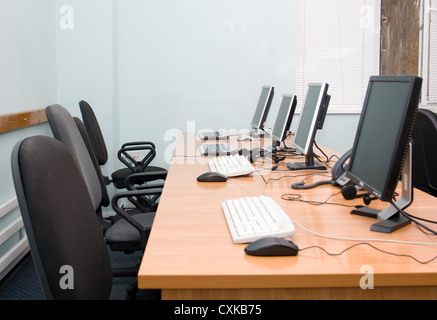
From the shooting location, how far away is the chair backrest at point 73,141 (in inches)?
72.4

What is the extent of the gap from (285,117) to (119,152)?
1628mm

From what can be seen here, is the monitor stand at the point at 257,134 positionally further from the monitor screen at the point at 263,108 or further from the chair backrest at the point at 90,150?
the chair backrest at the point at 90,150

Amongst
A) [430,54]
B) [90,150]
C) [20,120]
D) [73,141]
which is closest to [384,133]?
[73,141]

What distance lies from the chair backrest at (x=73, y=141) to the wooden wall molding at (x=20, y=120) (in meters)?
0.87

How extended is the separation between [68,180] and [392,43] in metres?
4.03

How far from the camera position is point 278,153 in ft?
10.1

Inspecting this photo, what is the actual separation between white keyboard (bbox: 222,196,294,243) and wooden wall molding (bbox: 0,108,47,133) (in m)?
1.78

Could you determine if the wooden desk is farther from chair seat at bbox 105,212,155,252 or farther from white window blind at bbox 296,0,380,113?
white window blind at bbox 296,0,380,113

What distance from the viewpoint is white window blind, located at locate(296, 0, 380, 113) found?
4309 millimetres

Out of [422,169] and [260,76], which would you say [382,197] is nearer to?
[422,169]

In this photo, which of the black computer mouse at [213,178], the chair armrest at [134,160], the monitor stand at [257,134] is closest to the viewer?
the black computer mouse at [213,178]

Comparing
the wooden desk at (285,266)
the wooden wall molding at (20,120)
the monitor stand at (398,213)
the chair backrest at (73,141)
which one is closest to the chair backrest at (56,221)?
the wooden desk at (285,266)

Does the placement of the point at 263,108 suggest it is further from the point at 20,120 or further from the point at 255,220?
the point at 255,220

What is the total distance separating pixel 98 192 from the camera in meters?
2.23
